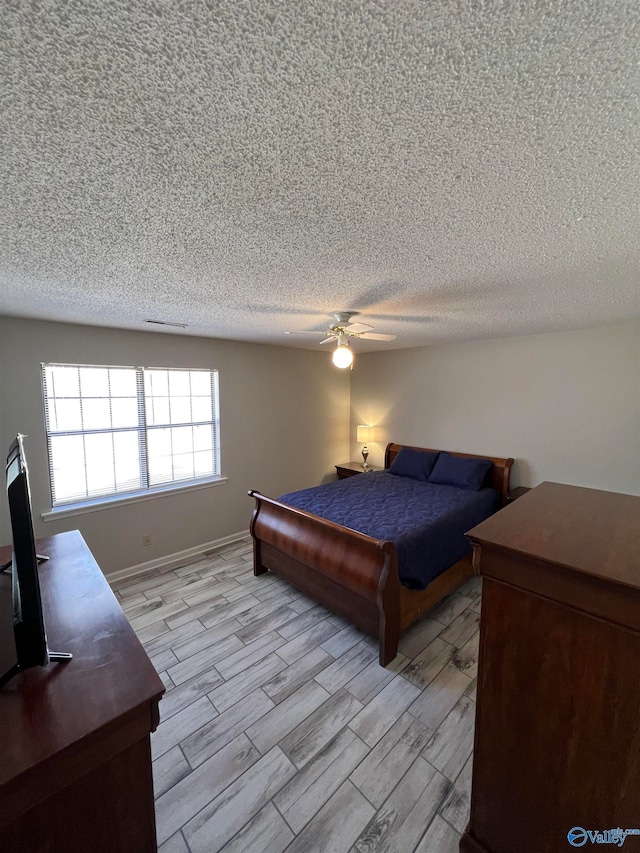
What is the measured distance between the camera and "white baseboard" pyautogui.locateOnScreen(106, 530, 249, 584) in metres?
3.13

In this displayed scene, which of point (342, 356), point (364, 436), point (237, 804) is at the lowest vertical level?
point (237, 804)

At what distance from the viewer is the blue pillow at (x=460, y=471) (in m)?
3.63

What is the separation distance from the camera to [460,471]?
3.76m

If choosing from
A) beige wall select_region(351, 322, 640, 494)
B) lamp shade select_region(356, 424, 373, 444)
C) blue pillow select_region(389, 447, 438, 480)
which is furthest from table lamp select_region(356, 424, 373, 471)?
blue pillow select_region(389, 447, 438, 480)

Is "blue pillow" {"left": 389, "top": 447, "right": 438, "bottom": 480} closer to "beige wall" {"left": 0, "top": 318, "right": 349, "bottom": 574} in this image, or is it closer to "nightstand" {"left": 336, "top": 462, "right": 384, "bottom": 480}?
"nightstand" {"left": 336, "top": 462, "right": 384, "bottom": 480}

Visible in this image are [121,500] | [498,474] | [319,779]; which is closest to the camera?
[319,779]

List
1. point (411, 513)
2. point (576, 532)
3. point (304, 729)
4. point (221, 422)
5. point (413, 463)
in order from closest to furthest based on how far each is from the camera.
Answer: point (576, 532) → point (304, 729) → point (411, 513) → point (221, 422) → point (413, 463)

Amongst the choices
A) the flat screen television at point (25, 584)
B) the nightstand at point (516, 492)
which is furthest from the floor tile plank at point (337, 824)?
the nightstand at point (516, 492)

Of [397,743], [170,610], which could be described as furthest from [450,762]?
[170,610]

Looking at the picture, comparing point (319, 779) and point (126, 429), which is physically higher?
point (126, 429)

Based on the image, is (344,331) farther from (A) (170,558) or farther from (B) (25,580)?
(A) (170,558)

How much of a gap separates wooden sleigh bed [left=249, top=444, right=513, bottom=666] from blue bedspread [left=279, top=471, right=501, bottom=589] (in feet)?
0.51
